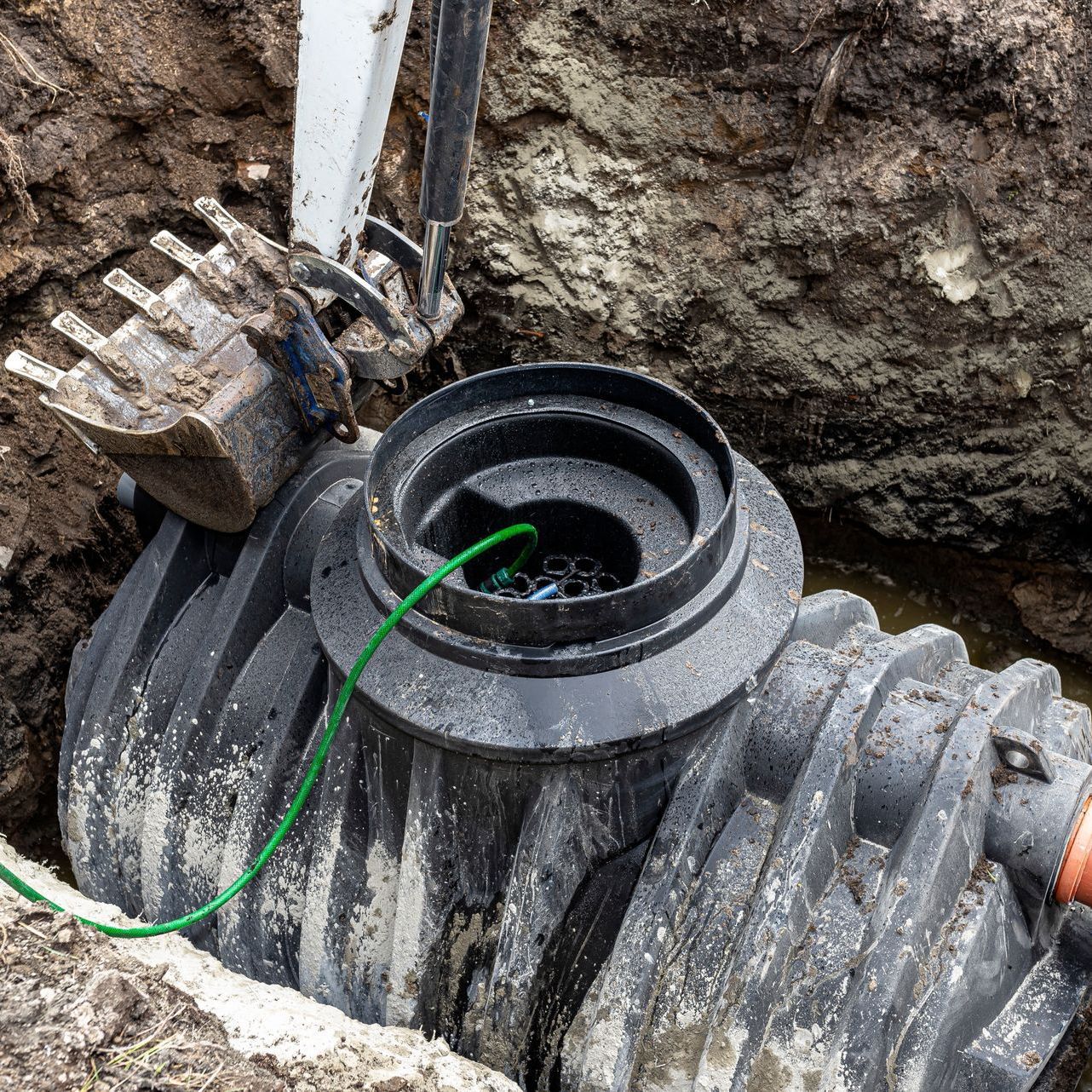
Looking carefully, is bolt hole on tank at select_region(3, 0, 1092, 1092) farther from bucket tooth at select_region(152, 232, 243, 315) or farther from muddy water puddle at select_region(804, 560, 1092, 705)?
muddy water puddle at select_region(804, 560, 1092, 705)

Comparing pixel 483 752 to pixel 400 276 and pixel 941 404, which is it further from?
pixel 941 404

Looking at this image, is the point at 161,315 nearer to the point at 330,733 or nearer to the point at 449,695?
the point at 330,733

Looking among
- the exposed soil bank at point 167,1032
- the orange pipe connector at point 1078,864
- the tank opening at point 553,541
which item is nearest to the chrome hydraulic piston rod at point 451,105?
the tank opening at point 553,541

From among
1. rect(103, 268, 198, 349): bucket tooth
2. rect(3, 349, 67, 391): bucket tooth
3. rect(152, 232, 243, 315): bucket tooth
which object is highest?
rect(152, 232, 243, 315): bucket tooth

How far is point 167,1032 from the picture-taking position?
2064 mm

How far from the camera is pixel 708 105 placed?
416 centimetres

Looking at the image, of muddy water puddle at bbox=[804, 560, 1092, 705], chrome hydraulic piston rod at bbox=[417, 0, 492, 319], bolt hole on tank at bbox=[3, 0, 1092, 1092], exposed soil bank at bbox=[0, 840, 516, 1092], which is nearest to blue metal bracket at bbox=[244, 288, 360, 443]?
bolt hole on tank at bbox=[3, 0, 1092, 1092]

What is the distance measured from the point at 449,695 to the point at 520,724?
0.59 feet

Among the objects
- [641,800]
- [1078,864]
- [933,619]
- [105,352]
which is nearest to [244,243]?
[105,352]

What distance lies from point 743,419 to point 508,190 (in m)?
1.39

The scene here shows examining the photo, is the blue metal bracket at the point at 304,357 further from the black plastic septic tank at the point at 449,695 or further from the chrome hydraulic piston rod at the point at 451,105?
the chrome hydraulic piston rod at the point at 451,105

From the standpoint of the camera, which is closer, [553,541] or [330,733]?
A: [330,733]

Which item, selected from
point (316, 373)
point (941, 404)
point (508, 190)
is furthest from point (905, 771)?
point (508, 190)

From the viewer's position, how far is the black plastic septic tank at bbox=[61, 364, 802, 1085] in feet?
7.99
